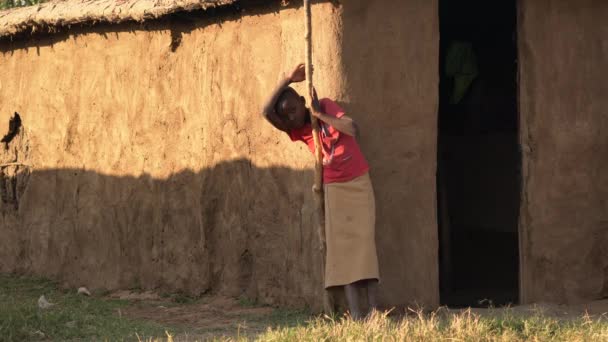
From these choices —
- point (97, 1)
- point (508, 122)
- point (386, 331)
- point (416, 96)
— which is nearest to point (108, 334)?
point (386, 331)

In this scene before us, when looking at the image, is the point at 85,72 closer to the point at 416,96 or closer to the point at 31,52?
the point at 31,52

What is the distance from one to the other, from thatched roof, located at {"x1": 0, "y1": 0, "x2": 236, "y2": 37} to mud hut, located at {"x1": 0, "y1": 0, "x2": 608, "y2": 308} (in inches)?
0.8

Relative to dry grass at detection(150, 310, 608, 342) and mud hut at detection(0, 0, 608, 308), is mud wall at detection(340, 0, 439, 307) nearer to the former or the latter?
mud hut at detection(0, 0, 608, 308)

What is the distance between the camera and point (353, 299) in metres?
7.05

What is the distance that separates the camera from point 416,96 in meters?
7.52

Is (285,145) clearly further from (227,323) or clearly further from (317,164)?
(227,323)

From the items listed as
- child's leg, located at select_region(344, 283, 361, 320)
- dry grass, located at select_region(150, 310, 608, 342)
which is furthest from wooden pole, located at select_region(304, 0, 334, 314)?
dry grass, located at select_region(150, 310, 608, 342)

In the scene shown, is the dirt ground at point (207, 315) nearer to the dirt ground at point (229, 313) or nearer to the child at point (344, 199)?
the dirt ground at point (229, 313)

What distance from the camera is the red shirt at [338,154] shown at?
22.9 feet

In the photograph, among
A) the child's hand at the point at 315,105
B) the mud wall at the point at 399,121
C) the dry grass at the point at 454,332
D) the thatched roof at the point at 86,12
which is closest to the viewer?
the dry grass at the point at 454,332

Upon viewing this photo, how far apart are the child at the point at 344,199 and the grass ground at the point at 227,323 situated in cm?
29

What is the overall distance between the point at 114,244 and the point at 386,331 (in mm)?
3940

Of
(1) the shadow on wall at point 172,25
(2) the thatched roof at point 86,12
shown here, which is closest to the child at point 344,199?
(1) the shadow on wall at point 172,25

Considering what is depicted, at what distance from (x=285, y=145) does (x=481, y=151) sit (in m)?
3.63
